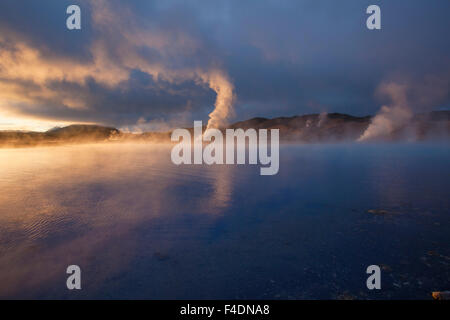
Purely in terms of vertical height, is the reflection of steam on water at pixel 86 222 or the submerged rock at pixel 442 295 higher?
the reflection of steam on water at pixel 86 222

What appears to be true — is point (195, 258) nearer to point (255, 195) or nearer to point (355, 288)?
point (355, 288)

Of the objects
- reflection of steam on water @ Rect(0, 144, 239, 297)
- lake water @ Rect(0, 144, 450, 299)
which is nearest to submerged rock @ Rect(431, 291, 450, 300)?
lake water @ Rect(0, 144, 450, 299)

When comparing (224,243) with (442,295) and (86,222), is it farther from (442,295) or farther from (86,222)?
(86,222)

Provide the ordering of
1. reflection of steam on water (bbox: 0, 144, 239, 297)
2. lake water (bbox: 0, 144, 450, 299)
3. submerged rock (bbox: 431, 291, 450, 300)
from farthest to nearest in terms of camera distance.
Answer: reflection of steam on water (bbox: 0, 144, 239, 297) → lake water (bbox: 0, 144, 450, 299) → submerged rock (bbox: 431, 291, 450, 300)

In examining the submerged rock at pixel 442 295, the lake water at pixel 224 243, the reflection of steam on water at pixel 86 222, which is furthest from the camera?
the reflection of steam on water at pixel 86 222

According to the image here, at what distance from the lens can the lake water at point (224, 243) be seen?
5.23m

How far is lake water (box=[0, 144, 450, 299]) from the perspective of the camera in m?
5.23

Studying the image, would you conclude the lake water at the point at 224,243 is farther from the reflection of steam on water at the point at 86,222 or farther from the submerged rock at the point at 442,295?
the submerged rock at the point at 442,295

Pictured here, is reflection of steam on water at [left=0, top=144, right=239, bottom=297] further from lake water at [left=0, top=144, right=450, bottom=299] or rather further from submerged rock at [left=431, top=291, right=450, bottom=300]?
submerged rock at [left=431, top=291, right=450, bottom=300]

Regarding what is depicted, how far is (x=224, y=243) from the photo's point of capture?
738cm

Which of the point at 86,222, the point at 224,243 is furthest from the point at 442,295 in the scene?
the point at 86,222

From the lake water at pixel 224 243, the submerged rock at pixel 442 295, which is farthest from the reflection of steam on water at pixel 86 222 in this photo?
the submerged rock at pixel 442 295

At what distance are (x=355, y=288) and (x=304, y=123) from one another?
181 m
